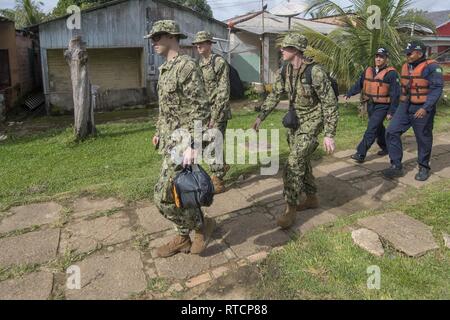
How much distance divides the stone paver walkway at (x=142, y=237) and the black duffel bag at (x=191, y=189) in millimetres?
599

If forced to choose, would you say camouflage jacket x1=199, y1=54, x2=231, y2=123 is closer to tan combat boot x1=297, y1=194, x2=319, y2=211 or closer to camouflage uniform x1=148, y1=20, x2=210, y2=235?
tan combat boot x1=297, y1=194, x2=319, y2=211

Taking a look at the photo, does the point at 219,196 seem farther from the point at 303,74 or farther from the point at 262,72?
the point at 262,72

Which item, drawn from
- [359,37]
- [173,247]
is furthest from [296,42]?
[359,37]

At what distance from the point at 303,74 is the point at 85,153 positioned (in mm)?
4722

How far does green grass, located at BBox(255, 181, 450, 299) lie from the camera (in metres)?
2.64

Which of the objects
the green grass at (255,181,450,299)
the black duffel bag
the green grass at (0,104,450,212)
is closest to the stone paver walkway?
the green grass at (255,181,450,299)

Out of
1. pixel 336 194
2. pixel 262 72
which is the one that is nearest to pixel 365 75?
pixel 336 194

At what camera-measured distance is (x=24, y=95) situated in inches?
567

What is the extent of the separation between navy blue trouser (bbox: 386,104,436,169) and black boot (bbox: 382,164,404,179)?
0.17ft

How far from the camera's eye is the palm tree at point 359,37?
866 cm

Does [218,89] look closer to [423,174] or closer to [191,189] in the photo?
[191,189]

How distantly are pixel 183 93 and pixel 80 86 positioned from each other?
5521 millimetres

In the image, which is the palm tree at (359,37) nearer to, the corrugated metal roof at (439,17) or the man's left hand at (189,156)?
the man's left hand at (189,156)

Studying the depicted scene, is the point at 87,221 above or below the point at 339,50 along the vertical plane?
below
